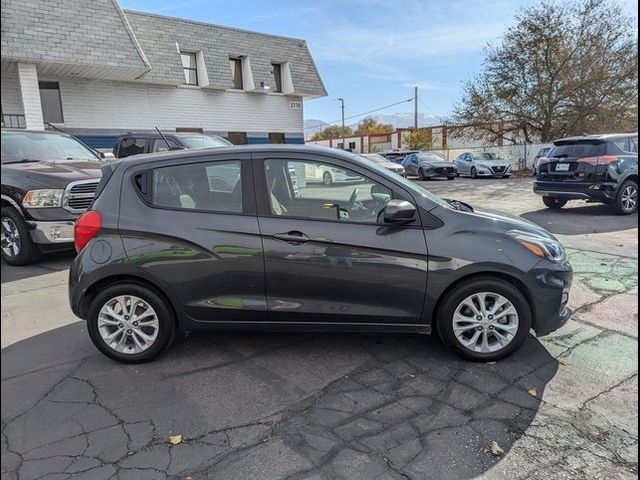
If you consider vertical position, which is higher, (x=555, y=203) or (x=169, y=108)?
(x=169, y=108)

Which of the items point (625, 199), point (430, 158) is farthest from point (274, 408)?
point (430, 158)

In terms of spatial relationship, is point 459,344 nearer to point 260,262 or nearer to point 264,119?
point 260,262

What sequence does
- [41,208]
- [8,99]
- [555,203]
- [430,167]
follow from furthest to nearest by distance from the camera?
[430,167] < [555,203] < [41,208] < [8,99]

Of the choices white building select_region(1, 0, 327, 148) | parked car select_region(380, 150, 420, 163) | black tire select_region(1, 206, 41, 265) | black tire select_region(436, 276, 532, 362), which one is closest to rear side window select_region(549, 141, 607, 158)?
black tire select_region(436, 276, 532, 362)

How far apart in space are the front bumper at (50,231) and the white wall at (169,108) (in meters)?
11.5

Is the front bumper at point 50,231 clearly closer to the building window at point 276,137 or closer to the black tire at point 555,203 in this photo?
the black tire at point 555,203

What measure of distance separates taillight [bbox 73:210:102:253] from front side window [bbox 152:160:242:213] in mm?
465

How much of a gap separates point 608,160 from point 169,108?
15.0 metres

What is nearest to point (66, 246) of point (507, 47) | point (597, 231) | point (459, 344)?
point (459, 344)

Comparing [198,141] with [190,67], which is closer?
[198,141]

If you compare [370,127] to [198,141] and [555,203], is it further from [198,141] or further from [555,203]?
[198,141]

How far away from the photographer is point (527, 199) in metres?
13.5

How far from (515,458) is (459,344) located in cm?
110

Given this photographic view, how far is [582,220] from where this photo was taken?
9.63 metres
